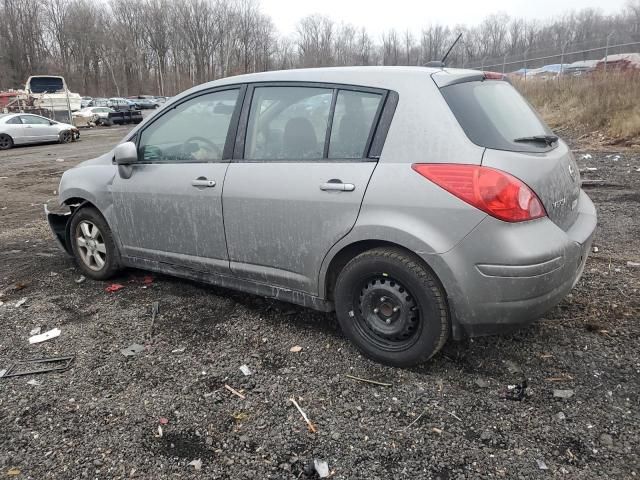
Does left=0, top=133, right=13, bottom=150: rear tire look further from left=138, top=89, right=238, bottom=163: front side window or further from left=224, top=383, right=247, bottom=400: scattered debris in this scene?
left=224, top=383, right=247, bottom=400: scattered debris

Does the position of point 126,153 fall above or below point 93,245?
above

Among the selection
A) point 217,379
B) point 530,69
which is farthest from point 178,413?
point 530,69

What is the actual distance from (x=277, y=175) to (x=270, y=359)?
1195 millimetres

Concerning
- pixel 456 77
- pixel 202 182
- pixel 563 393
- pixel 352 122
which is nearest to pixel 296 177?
pixel 352 122

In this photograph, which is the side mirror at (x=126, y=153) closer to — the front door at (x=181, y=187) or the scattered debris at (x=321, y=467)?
the front door at (x=181, y=187)

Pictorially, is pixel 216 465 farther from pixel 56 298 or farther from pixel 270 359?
pixel 56 298

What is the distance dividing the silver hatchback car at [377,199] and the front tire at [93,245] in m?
0.69

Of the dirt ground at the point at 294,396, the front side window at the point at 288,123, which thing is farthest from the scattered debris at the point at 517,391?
the front side window at the point at 288,123

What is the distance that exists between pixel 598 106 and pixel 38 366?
50.6ft

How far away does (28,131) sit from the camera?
2164cm

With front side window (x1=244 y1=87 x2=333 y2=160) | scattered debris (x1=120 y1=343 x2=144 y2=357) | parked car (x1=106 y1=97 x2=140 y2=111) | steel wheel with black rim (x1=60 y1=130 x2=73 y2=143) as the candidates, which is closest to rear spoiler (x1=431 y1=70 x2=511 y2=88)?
front side window (x1=244 y1=87 x2=333 y2=160)

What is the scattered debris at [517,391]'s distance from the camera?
2830 millimetres

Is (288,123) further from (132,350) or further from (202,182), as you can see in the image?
(132,350)

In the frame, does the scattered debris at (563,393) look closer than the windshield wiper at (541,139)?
Yes
